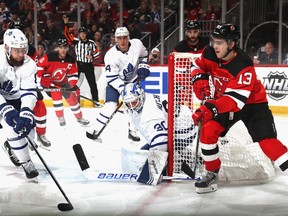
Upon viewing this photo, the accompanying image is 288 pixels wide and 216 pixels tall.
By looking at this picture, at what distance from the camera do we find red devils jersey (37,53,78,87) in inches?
233

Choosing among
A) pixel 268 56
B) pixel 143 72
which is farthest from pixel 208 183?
pixel 268 56

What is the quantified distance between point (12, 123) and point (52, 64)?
2764mm

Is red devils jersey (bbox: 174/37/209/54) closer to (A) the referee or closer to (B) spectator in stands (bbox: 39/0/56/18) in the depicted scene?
(A) the referee

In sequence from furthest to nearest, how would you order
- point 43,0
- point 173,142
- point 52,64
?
1. point 43,0
2. point 52,64
3. point 173,142

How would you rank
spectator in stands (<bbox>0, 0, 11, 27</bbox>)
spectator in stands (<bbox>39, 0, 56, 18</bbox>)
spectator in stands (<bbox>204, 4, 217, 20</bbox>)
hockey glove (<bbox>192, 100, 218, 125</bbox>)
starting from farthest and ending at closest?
1. spectator in stands (<bbox>0, 0, 11, 27</bbox>)
2. spectator in stands (<bbox>39, 0, 56, 18</bbox>)
3. spectator in stands (<bbox>204, 4, 217, 20</bbox>)
4. hockey glove (<bbox>192, 100, 218, 125</bbox>)

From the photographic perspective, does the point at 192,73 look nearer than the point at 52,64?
Yes

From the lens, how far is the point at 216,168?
10.7ft

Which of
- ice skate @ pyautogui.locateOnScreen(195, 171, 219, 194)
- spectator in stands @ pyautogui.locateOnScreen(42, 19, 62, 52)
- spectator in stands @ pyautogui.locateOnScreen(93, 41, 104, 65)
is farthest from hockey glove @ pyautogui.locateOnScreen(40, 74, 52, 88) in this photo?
ice skate @ pyautogui.locateOnScreen(195, 171, 219, 194)

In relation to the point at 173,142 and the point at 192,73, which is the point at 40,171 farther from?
the point at 192,73

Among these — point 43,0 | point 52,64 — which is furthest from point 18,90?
point 43,0

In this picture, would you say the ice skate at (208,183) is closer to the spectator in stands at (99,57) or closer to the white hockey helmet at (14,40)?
the white hockey helmet at (14,40)

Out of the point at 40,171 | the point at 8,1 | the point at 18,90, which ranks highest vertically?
the point at 8,1

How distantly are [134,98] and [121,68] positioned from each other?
1.44 meters

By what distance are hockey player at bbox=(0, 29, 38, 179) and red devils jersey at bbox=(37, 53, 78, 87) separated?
2.26m
